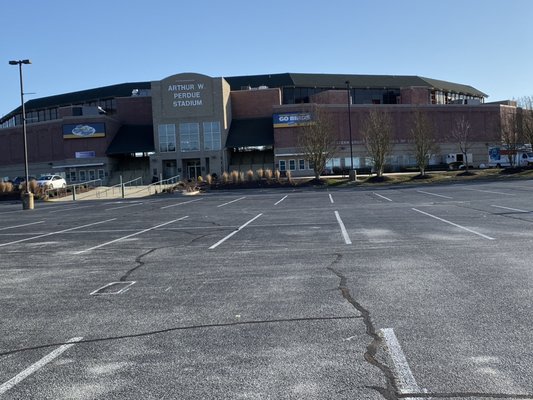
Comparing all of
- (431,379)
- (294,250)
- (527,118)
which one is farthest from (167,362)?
(527,118)

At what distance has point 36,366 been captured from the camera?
4.87m

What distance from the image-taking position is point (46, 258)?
38.8 feet

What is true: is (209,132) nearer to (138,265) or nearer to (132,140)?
(132,140)

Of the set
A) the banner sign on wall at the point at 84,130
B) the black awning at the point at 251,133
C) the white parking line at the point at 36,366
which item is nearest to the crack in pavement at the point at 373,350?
the white parking line at the point at 36,366

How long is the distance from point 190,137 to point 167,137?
3256 mm

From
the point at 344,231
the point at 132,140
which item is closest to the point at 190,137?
the point at 132,140

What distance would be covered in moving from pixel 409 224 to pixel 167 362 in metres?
12.5

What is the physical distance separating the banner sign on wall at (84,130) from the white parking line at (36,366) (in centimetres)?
7350

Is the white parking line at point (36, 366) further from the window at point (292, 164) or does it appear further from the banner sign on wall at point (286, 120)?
the window at point (292, 164)

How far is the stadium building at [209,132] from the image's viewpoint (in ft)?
238

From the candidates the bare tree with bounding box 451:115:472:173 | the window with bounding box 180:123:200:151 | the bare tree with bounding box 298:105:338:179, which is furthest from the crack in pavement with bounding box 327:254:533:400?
the bare tree with bounding box 451:115:472:173

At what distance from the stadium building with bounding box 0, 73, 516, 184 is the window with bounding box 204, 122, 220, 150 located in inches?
5.3

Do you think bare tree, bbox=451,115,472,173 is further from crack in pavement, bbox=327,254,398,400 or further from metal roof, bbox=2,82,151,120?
crack in pavement, bbox=327,254,398,400

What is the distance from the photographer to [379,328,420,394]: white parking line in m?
4.08
